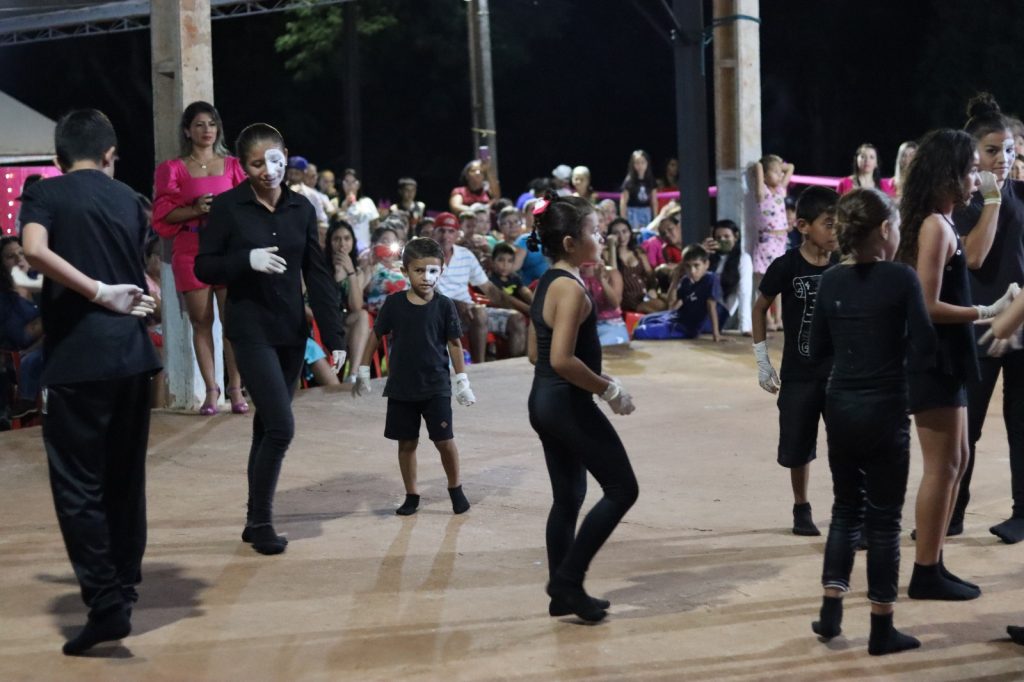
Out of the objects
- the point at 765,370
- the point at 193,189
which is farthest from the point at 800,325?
the point at 193,189

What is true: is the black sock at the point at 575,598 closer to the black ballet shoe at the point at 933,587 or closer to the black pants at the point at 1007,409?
the black ballet shoe at the point at 933,587

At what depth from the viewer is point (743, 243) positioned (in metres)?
13.8

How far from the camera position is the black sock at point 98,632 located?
16.9 ft

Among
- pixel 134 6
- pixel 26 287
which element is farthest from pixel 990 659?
pixel 134 6

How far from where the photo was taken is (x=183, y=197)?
9.16m

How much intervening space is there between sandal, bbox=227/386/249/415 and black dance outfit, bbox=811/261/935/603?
5.57m

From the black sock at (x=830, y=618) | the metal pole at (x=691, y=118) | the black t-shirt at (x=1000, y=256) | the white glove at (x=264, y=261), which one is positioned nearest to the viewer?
the black sock at (x=830, y=618)

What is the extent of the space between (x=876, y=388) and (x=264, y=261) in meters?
2.77

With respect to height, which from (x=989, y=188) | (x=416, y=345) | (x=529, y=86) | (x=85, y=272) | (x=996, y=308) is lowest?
(x=416, y=345)

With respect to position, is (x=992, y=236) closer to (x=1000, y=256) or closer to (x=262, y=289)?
(x=1000, y=256)

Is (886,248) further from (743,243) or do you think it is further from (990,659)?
(743,243)

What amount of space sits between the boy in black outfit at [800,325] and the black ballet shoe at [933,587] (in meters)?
0.99

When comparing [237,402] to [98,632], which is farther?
[237,402]

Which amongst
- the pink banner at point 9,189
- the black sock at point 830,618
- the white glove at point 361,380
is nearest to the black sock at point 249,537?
the white glove at point 361,380
